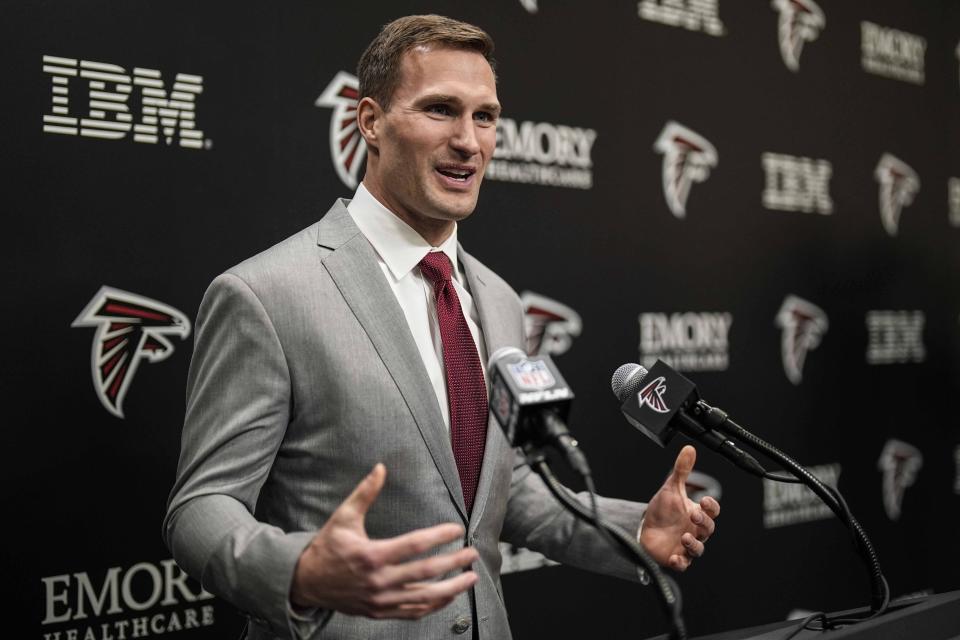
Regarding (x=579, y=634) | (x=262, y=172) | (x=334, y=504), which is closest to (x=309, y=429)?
(x=334, y=504)

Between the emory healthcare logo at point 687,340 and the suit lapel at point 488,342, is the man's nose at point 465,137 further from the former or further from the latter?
the emory healthcare logo at point 687,340

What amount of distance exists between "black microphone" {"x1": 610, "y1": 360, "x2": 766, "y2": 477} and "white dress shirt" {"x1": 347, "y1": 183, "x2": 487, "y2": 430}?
347mm

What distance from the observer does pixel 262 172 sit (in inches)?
73.5

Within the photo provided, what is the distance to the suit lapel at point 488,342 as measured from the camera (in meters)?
1.32

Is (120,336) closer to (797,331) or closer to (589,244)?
(589,244)

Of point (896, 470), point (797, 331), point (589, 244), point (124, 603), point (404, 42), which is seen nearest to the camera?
point (404, 42)

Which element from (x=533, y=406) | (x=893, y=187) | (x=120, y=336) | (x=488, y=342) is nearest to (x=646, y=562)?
(x=533, y=406)

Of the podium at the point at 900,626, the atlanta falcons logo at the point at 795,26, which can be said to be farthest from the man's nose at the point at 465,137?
the atlanta falcons logo at the point at 795,26

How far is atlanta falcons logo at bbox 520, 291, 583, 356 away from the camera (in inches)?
89.6

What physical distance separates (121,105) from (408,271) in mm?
752

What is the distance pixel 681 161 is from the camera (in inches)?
104

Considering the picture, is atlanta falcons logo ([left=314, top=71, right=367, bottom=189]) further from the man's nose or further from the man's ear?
the man's nose

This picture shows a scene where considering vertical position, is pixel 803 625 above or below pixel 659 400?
below

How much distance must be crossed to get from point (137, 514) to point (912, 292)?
113 inches
